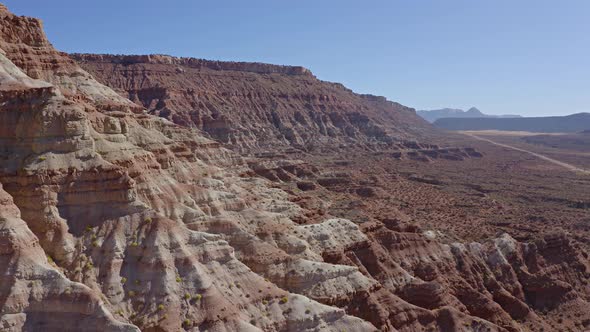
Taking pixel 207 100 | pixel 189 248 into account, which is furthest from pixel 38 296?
pixel 207 100

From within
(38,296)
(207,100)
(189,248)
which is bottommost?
(38,296)

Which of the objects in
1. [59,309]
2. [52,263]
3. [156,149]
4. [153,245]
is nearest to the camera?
[59,309]

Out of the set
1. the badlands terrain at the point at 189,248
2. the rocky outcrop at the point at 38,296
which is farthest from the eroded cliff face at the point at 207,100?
the rocky outcrop at the point at 38,296

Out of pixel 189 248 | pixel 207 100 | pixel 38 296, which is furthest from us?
pixel 207 100

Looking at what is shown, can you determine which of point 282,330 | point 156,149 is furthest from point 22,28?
point 282,330

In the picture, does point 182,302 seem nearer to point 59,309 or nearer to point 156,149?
point 59,309

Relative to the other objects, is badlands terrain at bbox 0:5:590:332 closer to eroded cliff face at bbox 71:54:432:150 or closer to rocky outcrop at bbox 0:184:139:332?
rocky outcrop at bbox 0:184:139:332

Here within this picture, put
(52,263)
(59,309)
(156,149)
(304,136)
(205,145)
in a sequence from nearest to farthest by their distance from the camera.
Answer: (59,309) < (52,263) < (156,149) < (205,145) < (304,136)

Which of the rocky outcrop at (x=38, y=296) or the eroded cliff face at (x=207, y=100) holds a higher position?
the eroded cliff face at (x=207, y=100)

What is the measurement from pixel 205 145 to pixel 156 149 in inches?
981

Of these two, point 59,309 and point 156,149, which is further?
point 156,149

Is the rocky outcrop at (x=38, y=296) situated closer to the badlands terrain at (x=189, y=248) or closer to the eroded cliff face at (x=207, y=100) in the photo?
the badlands terrain at (x=189, y=248)

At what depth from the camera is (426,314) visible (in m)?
42.7

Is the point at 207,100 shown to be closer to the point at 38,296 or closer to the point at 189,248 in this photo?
the point at 189,248
